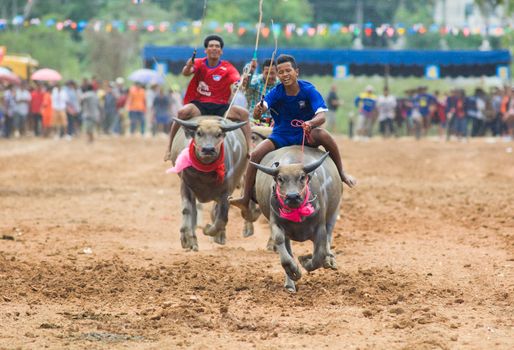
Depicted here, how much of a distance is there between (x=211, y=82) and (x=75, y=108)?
86.8 feet

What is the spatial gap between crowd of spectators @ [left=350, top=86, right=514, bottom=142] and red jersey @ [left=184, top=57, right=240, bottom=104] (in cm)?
2668

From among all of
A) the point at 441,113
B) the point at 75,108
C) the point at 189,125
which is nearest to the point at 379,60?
the point at 441,113

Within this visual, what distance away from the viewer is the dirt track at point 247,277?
8.41 meters

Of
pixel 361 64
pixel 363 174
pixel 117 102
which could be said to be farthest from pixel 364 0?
pixel 363 174

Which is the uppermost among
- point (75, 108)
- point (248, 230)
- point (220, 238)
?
point (220, 238)

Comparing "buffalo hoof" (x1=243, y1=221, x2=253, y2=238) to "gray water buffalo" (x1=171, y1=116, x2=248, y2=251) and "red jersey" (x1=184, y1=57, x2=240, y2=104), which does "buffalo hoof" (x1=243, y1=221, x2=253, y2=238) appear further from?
"red jersey" (x1=184, y1=57, x2=240, y2=104)

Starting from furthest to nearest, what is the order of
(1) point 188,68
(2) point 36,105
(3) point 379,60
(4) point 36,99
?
(3) point 379,60
(2) point 36,105
(4) point 36,99
(1) point 188,68

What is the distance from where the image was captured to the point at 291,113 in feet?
35.8

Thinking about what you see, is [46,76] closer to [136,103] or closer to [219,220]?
[136,103]

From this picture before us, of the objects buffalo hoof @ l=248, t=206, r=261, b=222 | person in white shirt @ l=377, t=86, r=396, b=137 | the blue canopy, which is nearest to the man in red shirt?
buffalo hoof @ l=248, t=206, r=261, b=222

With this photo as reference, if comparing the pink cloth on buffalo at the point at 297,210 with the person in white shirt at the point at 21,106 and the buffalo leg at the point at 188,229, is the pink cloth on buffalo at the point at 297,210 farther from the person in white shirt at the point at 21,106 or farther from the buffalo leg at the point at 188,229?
the person in white shirt at the point at 21,106

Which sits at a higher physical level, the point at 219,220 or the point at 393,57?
the point at 393,57

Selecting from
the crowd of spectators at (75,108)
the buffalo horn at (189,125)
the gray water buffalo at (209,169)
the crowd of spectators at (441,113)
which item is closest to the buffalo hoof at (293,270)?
the gray water buffalo at (209,169)

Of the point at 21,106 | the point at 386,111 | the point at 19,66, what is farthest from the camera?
the point at 19,66
